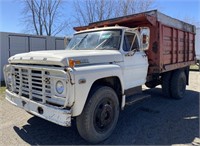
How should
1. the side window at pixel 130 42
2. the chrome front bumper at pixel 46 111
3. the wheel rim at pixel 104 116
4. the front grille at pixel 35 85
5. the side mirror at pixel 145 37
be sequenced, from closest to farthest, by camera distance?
the chrome front bumper at pixel 46 111 < the front grille at pixel 35 85 < the wheel rim at pixel 104 116 < the side window at pixel 130 42 < the side mirror at pixel 145 37

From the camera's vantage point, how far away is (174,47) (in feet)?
24.0

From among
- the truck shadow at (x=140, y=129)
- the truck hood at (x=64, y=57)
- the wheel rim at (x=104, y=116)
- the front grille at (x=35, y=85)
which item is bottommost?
the truck shadow at (x=140, y=129)

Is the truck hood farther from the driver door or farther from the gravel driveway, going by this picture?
the gravel driveway

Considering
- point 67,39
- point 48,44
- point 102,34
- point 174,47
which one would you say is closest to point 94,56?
point 102,34

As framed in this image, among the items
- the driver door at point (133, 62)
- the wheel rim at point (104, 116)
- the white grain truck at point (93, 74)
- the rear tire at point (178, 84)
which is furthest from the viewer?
the rear tire at point (178, 84)

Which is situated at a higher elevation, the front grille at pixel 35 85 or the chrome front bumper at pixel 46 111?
the front grille at pixel 35 85

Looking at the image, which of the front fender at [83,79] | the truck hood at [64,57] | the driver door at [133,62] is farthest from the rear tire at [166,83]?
the front fender at [83,79]

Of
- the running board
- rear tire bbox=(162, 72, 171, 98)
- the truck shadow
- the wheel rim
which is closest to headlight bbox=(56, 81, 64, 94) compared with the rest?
the wheel rim

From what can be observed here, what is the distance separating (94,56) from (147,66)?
2.19 metres

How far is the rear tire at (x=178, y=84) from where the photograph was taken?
301 inches

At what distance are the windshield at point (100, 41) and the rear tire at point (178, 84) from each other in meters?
3.52

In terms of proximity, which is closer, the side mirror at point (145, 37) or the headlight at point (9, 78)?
the headlight at point (9, 78)

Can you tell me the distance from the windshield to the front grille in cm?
164

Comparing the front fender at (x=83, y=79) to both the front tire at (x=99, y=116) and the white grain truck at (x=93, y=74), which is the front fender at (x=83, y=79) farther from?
the front tire at (x=99, y=116)
